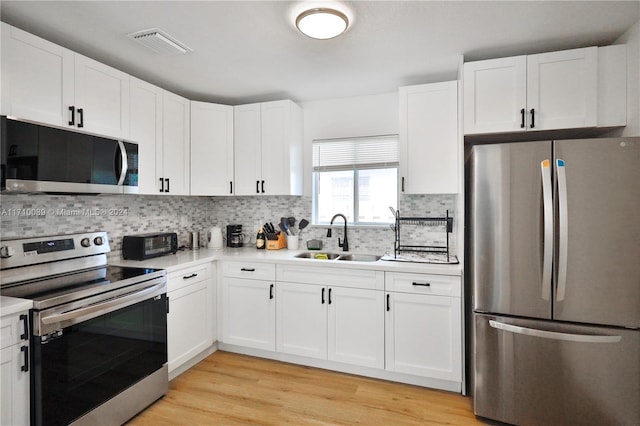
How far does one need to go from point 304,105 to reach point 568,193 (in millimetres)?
2518

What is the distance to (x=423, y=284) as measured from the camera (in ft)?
8.12

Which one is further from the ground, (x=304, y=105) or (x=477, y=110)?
(x=304, y=105)

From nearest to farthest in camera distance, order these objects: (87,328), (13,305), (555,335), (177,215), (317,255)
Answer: (13,305) → (87,328) → (555,335) → (317,255) → (177,215)

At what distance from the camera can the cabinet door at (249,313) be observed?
291 centimetres

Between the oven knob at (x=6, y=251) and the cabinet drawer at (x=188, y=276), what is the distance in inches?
35.5

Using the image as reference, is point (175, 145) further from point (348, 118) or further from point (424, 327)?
point (424, 327)

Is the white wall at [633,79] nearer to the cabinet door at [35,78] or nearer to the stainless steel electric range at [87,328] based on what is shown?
the stainless steel electric range at [87,328]

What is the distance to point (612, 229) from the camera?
6.16 feet

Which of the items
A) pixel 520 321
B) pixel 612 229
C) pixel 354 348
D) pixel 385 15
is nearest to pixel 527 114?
pixel 612 229

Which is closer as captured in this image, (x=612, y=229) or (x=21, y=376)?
(x=21, y=376)

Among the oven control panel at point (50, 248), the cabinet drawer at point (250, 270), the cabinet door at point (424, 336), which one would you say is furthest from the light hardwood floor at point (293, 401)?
the oven control panel at point (50, 248)

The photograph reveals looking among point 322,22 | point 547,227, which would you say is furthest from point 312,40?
point 547,227

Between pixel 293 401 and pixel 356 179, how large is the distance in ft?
6.81

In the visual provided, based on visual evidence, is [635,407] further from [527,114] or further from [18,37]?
[18,37]
